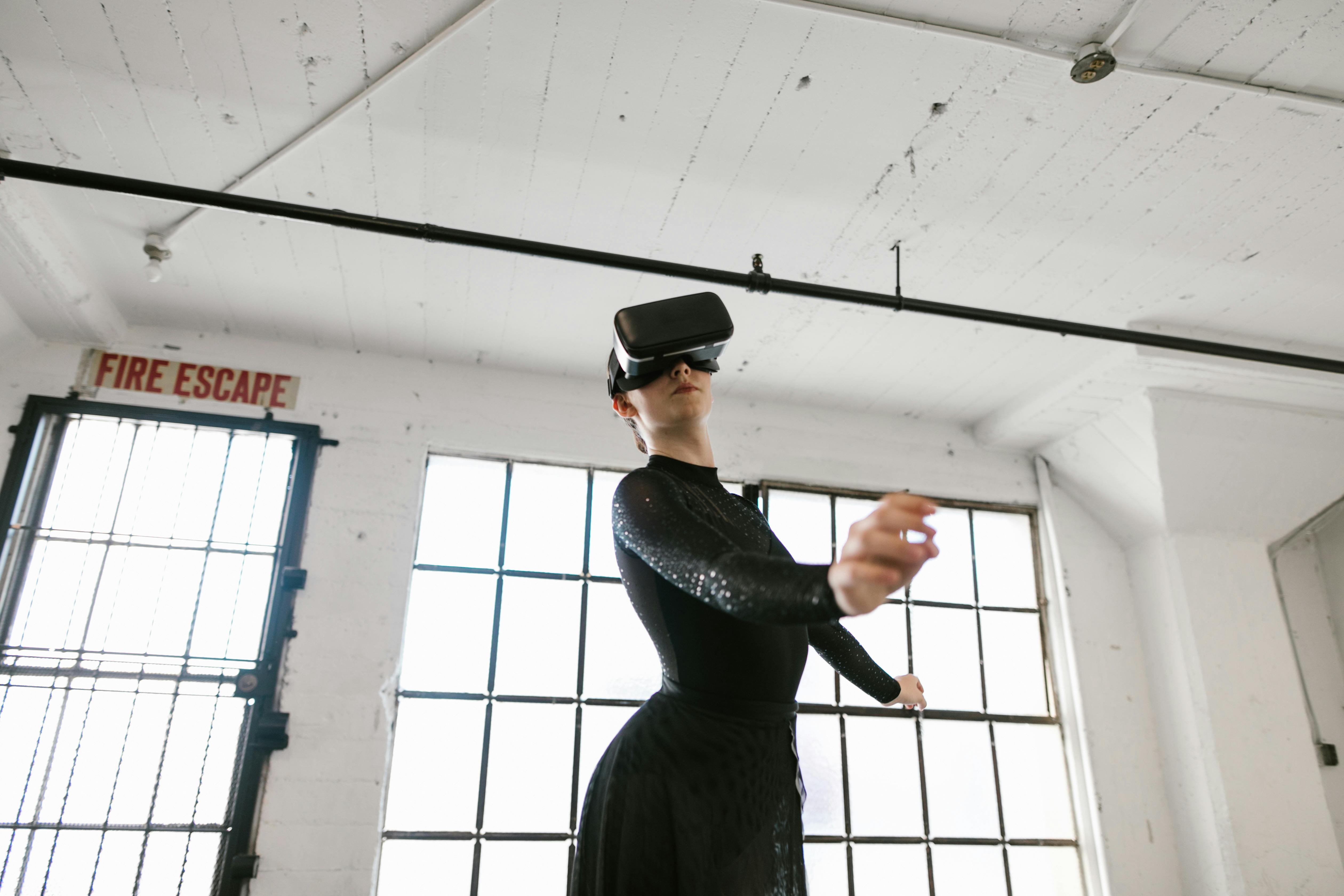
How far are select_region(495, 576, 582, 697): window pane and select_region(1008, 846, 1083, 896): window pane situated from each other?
7.34ft

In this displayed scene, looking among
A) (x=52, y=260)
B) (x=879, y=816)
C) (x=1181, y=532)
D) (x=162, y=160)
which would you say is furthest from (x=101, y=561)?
(x=1181, y=532)

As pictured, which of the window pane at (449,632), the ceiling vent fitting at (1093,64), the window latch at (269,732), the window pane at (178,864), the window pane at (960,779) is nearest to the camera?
the ceiling vent fitting at (1093,64)

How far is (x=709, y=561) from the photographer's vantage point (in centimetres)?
91

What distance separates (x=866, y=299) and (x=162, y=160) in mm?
2376

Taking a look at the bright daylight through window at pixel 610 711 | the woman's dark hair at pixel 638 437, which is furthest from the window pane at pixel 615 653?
the woman's dark hair at pixel 638 437

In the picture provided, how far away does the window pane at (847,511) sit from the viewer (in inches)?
173

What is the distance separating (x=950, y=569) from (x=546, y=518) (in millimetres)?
2087

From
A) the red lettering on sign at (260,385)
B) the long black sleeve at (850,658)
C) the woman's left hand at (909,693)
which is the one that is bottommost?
the woman's left hand at (909,693)

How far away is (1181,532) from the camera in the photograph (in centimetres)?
434

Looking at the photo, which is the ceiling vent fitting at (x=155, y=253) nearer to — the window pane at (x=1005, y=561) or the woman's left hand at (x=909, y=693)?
the woman's left hand at (x=909, y=693)

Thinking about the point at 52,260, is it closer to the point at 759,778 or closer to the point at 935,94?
the point at 935,94

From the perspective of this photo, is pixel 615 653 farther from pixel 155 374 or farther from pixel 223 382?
pixel 155 374

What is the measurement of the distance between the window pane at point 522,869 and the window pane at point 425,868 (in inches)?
2.8

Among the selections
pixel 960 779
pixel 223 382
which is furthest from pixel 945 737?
pixel 223 382
